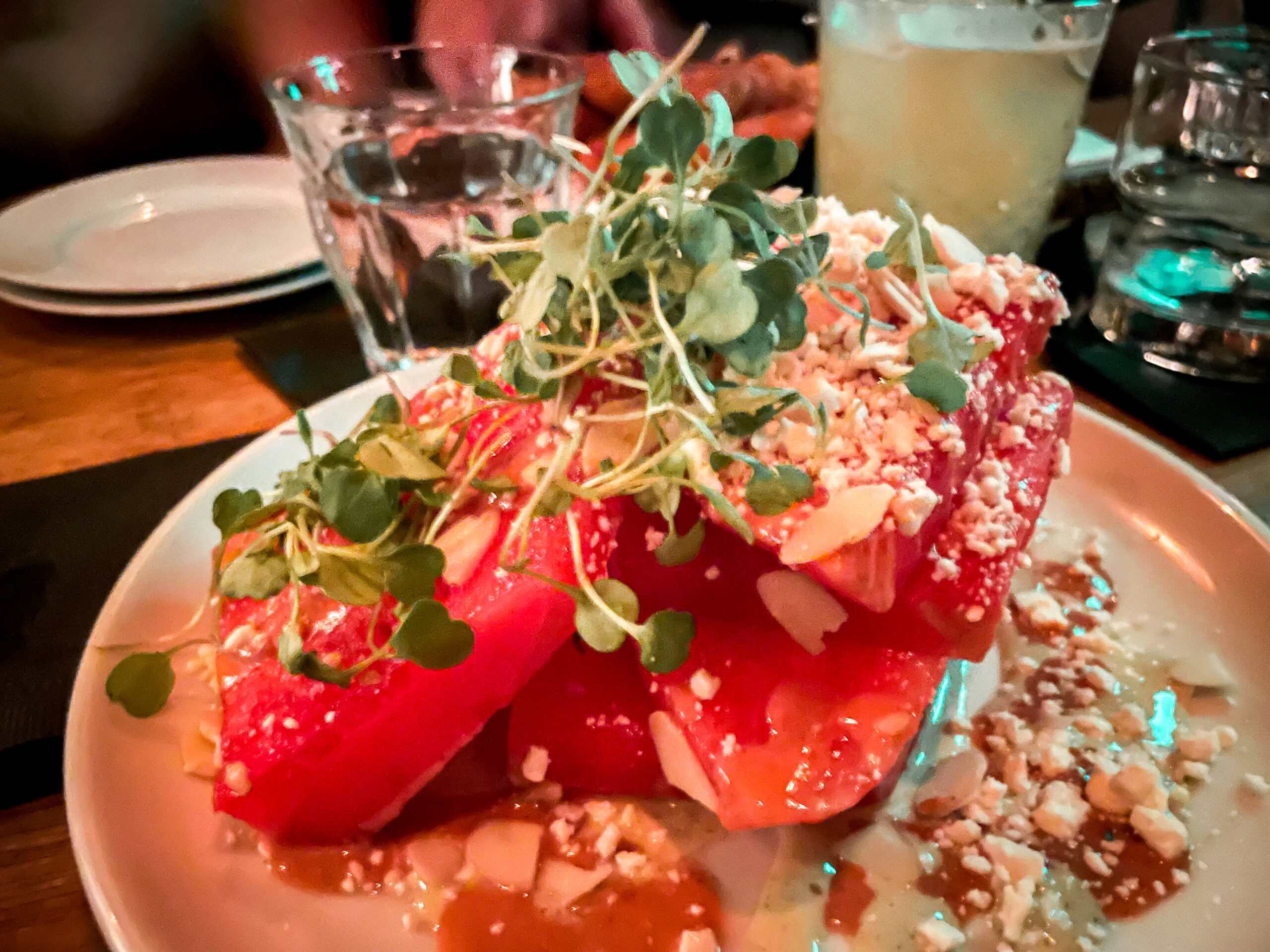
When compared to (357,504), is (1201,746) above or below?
below

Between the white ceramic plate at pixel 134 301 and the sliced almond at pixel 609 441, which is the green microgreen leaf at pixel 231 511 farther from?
the white ceramic plate at pixel 134 301

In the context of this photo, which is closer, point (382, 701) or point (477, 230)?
point (382, 701)

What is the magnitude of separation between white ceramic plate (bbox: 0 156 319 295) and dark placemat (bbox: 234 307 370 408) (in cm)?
13

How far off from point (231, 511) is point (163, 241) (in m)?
1.17

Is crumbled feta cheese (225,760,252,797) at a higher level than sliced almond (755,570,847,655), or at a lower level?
lower

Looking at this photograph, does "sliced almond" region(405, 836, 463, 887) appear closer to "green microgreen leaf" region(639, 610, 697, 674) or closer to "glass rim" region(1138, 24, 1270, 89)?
"green microgreen leaf" region(639, 610, 697, 674)

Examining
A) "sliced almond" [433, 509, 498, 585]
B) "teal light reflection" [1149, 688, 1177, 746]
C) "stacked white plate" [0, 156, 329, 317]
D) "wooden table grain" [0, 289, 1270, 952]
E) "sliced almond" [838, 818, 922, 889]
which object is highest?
"sliced almond" [433, 509, 498, 585]

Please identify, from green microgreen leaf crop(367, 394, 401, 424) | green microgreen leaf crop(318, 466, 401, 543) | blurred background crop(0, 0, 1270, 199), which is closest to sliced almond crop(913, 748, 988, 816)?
green microgreen leaf crop(318, 466, 401, 543)

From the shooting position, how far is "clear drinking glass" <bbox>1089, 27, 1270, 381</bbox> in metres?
1.41

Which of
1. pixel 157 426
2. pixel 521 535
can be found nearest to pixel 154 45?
pixel 157 426

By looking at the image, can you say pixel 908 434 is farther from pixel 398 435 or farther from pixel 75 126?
pixel 75 126

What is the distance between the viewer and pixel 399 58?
146 centimetres

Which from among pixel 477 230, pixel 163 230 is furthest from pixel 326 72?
pixel 477 230

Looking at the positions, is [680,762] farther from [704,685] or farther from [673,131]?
[673,131]
